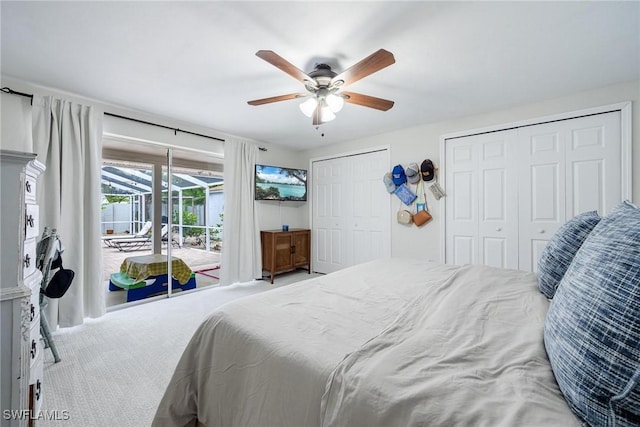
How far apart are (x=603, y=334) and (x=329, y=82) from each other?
201 cm

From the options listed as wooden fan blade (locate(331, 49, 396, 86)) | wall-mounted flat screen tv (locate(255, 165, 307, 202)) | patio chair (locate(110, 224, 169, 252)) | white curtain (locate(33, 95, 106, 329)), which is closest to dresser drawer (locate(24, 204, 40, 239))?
white curtain (locate(33, 95, 106, 329))

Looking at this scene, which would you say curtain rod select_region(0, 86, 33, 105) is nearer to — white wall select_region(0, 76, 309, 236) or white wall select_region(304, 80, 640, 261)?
white wall select_region(0, 76, 309, 236)

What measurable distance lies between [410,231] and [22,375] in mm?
3736

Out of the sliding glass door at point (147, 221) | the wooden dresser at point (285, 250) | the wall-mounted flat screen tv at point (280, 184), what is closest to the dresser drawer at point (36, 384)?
the sliding glass door at point (147, 221)

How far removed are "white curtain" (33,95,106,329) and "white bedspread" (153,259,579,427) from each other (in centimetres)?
225

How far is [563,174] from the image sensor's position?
2.71 metres

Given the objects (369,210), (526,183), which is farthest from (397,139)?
(526,183)

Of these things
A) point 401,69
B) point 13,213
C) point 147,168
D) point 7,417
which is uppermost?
point 401,69

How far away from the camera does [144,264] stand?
130 inches

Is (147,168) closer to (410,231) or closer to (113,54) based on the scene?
(113,54)

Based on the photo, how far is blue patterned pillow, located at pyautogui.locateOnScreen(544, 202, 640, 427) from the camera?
20.8 inches

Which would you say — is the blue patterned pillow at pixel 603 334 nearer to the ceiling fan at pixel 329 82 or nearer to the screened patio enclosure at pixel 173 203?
the ceiling fan at pixel 329 82

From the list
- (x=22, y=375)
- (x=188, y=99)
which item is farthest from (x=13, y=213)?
(x=188, y=99)

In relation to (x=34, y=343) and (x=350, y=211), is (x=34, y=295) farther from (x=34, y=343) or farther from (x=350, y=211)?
(x=350, y=211)
